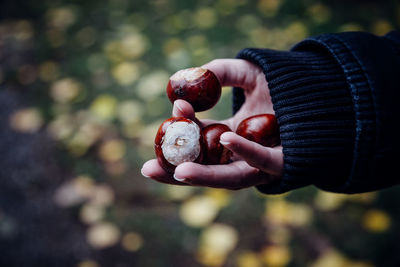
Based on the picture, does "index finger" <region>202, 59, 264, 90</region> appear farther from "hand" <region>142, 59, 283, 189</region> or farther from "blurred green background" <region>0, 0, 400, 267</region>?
"blurred green background" <region>0, 0, 400, 267</region>

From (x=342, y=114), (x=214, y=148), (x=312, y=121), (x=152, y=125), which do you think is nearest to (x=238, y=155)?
(x=214, y=148)

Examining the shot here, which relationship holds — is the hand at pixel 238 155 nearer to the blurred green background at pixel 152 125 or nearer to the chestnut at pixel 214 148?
the chestnut at pixel 214 148

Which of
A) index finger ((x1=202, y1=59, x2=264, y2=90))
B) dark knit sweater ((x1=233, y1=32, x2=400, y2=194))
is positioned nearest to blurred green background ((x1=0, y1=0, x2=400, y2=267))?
dark knit sweater ((x1=233, y1=32, x2=400, y2=194))

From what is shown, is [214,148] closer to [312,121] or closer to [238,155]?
[238,155]

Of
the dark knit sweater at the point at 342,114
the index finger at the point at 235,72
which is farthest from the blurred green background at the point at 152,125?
the index finger at the point at 235,72

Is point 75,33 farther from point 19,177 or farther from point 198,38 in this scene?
point 19,177

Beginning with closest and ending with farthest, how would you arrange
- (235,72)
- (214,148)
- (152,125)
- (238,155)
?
(238,155) → (214,148) → (235,72) → (152,125)
